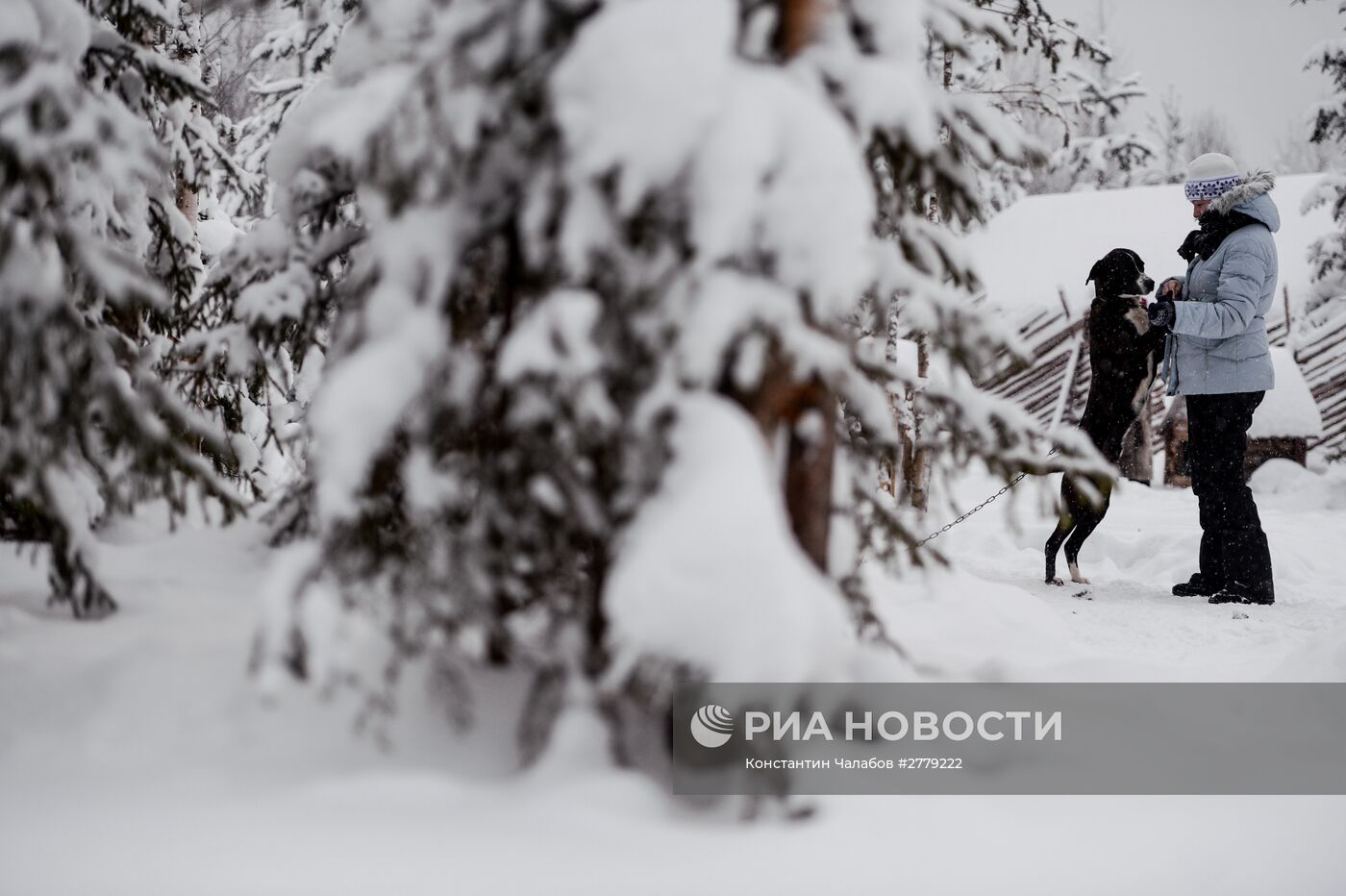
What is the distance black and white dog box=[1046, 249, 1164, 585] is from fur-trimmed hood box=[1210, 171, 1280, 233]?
69 centimetres

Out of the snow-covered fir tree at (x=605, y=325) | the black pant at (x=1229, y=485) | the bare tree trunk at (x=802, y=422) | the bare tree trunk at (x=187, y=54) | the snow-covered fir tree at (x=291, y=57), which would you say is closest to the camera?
the snow-covered fir tree at (x=605, y=325)

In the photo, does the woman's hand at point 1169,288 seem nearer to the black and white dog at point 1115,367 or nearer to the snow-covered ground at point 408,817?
the black and white dog at point 1115,367

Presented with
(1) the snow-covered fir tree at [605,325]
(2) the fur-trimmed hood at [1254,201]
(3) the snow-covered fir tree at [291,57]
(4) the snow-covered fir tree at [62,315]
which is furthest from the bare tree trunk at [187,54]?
(2) the fur-trimmed hood at [1254,201]

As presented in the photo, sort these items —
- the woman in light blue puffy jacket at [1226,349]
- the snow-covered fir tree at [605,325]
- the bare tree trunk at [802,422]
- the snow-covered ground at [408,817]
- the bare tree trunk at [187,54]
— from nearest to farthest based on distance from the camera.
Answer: the snow-covered fir tree at [605,325]
the snow-covered ground at [408,817]
the bare tree trunk at [802,422]
the woman in light blue puffy jacket at [1226,349]
the bare tree trunk at [187,54]

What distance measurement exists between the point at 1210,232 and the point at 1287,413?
5367 mm

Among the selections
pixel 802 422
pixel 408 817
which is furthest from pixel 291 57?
pixel 408 817

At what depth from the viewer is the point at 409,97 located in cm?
190

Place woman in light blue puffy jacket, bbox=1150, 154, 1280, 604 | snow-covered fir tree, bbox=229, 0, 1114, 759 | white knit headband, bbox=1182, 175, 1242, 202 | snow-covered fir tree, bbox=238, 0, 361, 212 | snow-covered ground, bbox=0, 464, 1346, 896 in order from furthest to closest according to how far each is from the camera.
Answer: snow-covered fir tree, bbox=238, 0, 361, 212
white knit headband, bbox=1182, 175, 1242, 202
woman in light blue puffy jacket, bbox=1150, 154, 1280, 604
snow-covered ground, bbox=0, 464, 1346, 896
snow-covered fir tree, bbox=229, 0, 1114, 759

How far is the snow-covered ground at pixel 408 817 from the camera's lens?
6.42 feet

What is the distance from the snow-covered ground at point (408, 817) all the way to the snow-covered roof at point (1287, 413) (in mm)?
7785

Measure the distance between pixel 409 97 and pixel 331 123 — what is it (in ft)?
0.57

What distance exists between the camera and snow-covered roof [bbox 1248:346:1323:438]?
945cm

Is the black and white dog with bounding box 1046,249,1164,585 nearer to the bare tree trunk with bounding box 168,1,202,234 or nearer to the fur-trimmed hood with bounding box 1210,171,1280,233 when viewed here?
the fur-trimmed hood with bounding box 1210,171,1280,233

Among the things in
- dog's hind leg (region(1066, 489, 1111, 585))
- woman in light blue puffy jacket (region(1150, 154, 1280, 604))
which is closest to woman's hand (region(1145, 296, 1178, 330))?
woman in light blue puffy jacket (region(1150, 154, 1280, 604))
